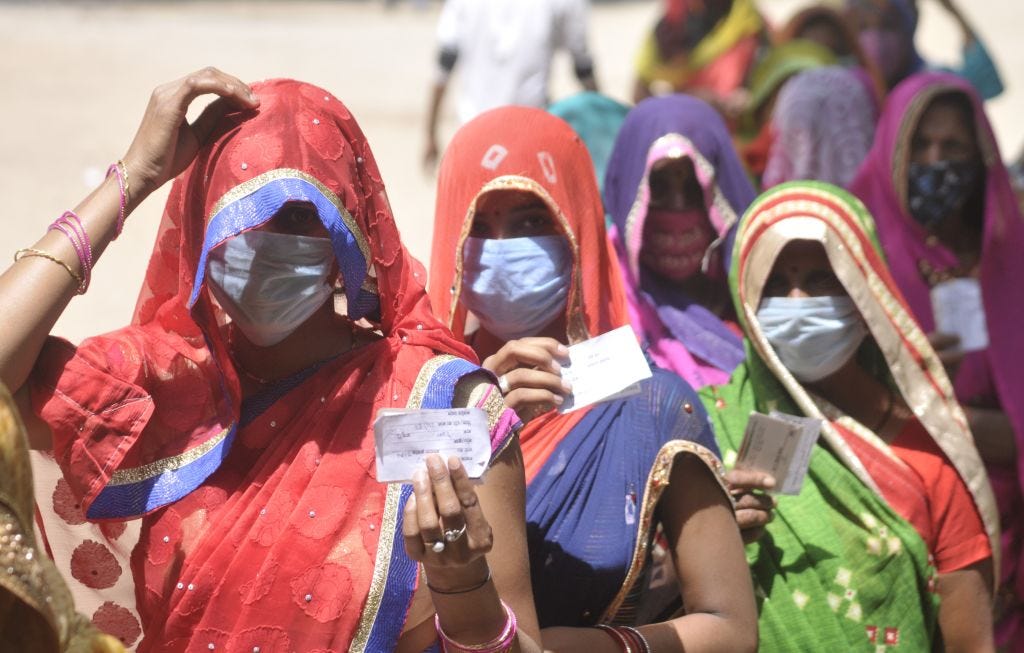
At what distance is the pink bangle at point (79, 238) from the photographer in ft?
8.25

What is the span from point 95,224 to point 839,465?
1810 millimetres

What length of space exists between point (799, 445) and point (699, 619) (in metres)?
0.49

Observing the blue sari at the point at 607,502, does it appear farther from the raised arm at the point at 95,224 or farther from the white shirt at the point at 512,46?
the white shirt at the point at 512,46

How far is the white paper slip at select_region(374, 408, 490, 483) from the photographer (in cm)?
215

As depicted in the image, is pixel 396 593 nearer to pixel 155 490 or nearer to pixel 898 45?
pixel 155 490

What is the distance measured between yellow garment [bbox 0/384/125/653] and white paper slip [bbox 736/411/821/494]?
1735mm

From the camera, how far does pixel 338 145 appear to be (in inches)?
103

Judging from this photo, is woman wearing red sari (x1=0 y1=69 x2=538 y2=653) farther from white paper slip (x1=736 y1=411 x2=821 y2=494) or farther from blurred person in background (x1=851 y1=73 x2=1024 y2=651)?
blurred person in background (x1=851 y1=73 x2=1024 y2=651)

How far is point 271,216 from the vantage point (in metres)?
2.51

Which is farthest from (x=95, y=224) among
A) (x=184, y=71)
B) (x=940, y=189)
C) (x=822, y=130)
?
(x=184, y=71)

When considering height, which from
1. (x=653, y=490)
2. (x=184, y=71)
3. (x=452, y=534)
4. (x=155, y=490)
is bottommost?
(x=184, y=71)

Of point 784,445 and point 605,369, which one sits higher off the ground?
point 605,369

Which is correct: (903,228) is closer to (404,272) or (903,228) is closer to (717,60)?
(404,272)

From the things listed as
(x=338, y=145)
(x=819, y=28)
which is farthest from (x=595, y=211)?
(x=819, y=28)
